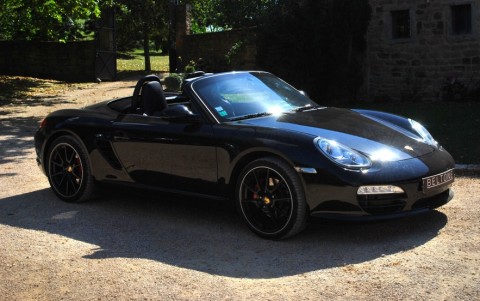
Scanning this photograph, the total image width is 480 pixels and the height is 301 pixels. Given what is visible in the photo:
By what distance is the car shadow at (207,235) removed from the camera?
198 inches

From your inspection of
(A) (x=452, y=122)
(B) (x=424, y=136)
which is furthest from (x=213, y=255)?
(A) (x=452, y=122)

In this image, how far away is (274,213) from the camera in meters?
5.50

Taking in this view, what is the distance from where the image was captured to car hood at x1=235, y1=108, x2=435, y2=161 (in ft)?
18.2

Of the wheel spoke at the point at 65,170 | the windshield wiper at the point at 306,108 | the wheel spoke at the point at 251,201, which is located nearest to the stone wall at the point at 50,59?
the wheel spoke at the point at 65,170

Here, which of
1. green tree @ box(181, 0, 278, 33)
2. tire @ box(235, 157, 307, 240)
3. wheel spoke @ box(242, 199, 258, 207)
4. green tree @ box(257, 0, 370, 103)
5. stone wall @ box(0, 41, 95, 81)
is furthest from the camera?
green tree @ box(181, 0, 278, 33)

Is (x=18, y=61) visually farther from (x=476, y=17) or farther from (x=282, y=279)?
(x=282, y=279)

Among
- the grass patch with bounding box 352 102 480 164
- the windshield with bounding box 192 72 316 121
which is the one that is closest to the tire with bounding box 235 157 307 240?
the windshield with bounding box 192 72 316 121

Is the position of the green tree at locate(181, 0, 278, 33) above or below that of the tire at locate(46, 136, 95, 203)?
above

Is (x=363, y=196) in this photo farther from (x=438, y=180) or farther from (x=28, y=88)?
(x=28, y=88)

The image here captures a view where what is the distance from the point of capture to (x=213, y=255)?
17.2ft

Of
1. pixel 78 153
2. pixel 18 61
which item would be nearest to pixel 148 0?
pixel 18 61

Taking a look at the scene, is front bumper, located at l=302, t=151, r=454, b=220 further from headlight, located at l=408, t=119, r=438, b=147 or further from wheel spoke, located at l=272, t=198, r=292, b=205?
headlight, located at l=408, t=119, r=438, b=147

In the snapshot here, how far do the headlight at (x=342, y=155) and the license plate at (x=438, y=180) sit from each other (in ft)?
1.75

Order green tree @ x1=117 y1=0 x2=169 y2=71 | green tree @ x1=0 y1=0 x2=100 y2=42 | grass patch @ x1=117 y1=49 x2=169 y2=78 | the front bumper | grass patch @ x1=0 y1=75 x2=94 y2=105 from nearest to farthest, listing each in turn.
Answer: the front bumper → grass patch @ x1=0 y1=75 x2=94 y2=105 → green tree @ x1=0 y1=0 x2=100 y2=42 → grass patch @ x1=117 y1=49 x2=169 y2=78 → green tree @ x1=117 y1=0 x2=169 y2=71
